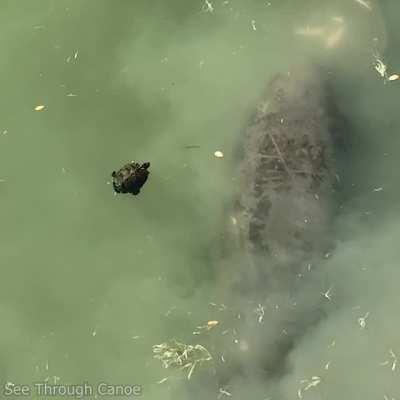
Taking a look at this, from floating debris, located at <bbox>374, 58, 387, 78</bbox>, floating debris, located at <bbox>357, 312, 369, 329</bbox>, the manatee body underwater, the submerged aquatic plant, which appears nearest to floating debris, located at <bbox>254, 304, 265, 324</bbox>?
the manatee body underwater

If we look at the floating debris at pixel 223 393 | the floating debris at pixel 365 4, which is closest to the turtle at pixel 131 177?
the floating debris at pixel 223 393

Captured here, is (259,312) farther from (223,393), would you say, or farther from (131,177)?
(131,177)

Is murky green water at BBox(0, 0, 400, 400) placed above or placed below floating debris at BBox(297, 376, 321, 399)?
above

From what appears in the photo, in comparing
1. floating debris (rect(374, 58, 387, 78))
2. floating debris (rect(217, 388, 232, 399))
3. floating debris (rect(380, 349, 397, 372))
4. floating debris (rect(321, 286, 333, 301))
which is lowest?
floating debris (rect(217, 388, 232, 399))

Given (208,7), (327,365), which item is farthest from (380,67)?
(327,365)

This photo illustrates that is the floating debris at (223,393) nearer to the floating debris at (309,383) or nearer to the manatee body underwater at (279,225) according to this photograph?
the manatee body underwater at (279,225)

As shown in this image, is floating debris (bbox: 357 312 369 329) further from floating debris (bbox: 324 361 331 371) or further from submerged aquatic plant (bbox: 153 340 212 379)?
submerged aquatic plant (bbox: 153 340 212 379)
